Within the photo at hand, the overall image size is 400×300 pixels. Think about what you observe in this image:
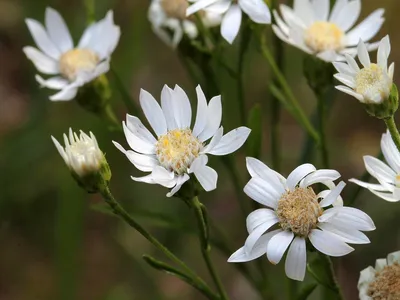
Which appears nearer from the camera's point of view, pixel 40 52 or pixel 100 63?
pixel 100 63

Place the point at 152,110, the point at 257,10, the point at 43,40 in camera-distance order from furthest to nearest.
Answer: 1. the point at 43,40
2. the point at 257,10
3. the point at 152,110

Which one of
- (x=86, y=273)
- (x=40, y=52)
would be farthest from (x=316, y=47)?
(x=86, y=273)

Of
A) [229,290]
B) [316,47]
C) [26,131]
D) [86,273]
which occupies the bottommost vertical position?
[229,290]

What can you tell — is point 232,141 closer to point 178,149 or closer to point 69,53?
point 178,149

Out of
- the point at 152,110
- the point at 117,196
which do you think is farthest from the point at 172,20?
the point at 117,196

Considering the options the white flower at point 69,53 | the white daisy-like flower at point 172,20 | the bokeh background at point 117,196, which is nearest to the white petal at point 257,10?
the white daisy-like flower at point 172,20

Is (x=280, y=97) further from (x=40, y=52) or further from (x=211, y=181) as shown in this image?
(x=40, y=52)
